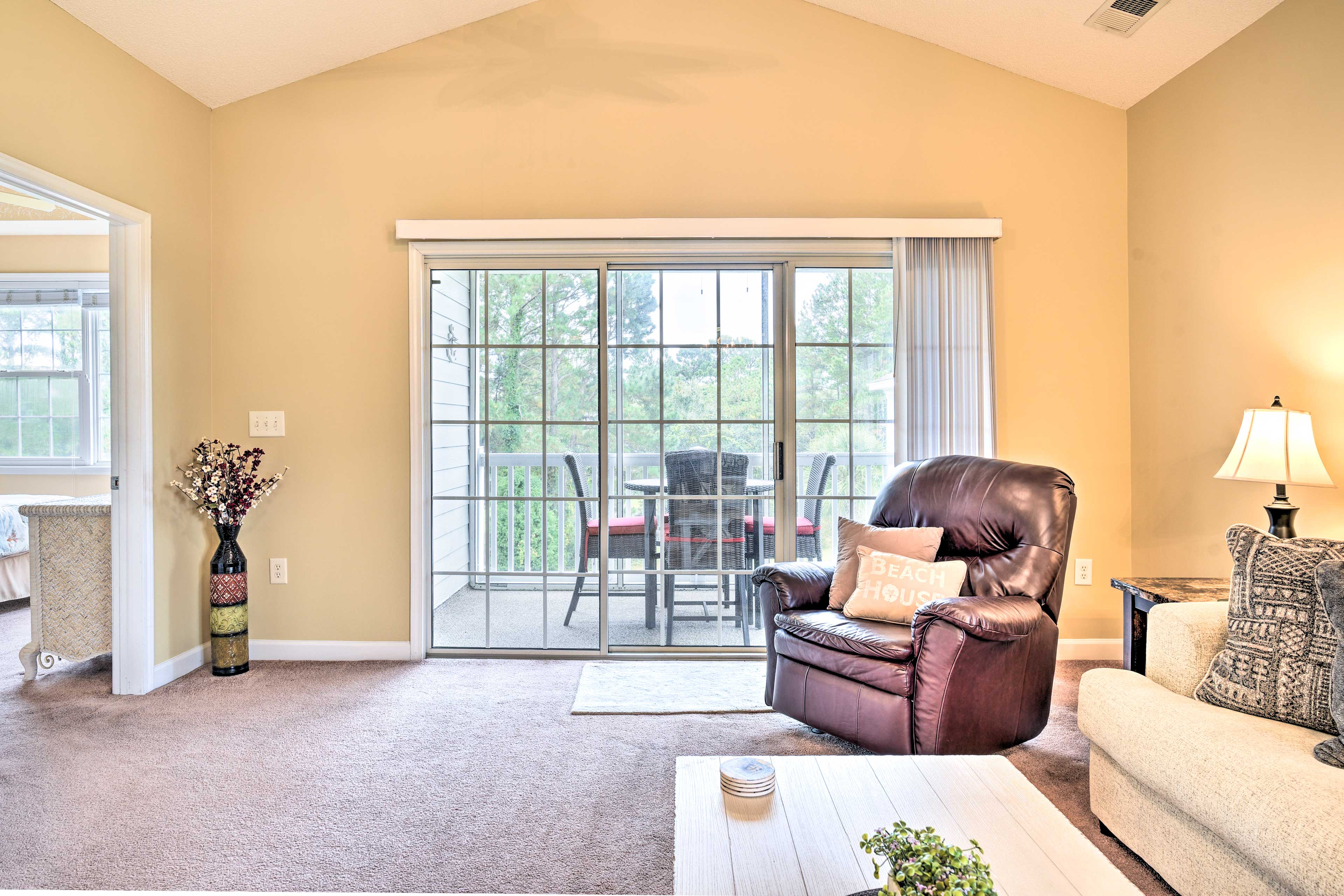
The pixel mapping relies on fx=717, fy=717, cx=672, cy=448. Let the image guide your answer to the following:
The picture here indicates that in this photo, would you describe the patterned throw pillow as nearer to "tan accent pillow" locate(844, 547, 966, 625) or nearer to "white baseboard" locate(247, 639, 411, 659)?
"tan accent pillow" locate(844, 547, 966, 625)

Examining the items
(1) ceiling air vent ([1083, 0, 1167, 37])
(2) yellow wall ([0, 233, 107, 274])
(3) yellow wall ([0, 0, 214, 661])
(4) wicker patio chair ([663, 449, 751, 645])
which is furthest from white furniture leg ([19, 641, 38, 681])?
(1) ceiling air vent ([1083, 0, 1167, 37])

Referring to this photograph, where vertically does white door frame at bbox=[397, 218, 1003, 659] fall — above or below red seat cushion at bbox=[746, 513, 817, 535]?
above

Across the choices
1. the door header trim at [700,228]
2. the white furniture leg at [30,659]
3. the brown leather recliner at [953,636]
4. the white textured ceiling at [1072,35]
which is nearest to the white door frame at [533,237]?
the door header trim at [700,228]

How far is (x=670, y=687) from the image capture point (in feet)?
10.2

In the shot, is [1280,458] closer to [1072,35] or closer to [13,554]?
[1072,35]

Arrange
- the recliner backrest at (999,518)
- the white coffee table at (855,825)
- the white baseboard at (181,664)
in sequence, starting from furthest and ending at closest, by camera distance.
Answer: the white baseboard at (181,664) < the recliner backrest at (999,518) < the white coffee table at (855,825)

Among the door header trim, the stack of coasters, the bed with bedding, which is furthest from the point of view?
the bed with bedding

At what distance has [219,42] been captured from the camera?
9.97 feet

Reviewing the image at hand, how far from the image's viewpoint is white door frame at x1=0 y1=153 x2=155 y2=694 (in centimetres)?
300

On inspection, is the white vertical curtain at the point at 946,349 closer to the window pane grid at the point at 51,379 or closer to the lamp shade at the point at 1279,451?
the lamp shade at the point at 1279,451

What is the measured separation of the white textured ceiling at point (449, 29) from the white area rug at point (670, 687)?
10.0ft

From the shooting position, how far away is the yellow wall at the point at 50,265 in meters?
5.20

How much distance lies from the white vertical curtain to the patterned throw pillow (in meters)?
1.66

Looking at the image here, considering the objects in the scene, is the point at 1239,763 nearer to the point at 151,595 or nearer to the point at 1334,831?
the point at 1334,831
